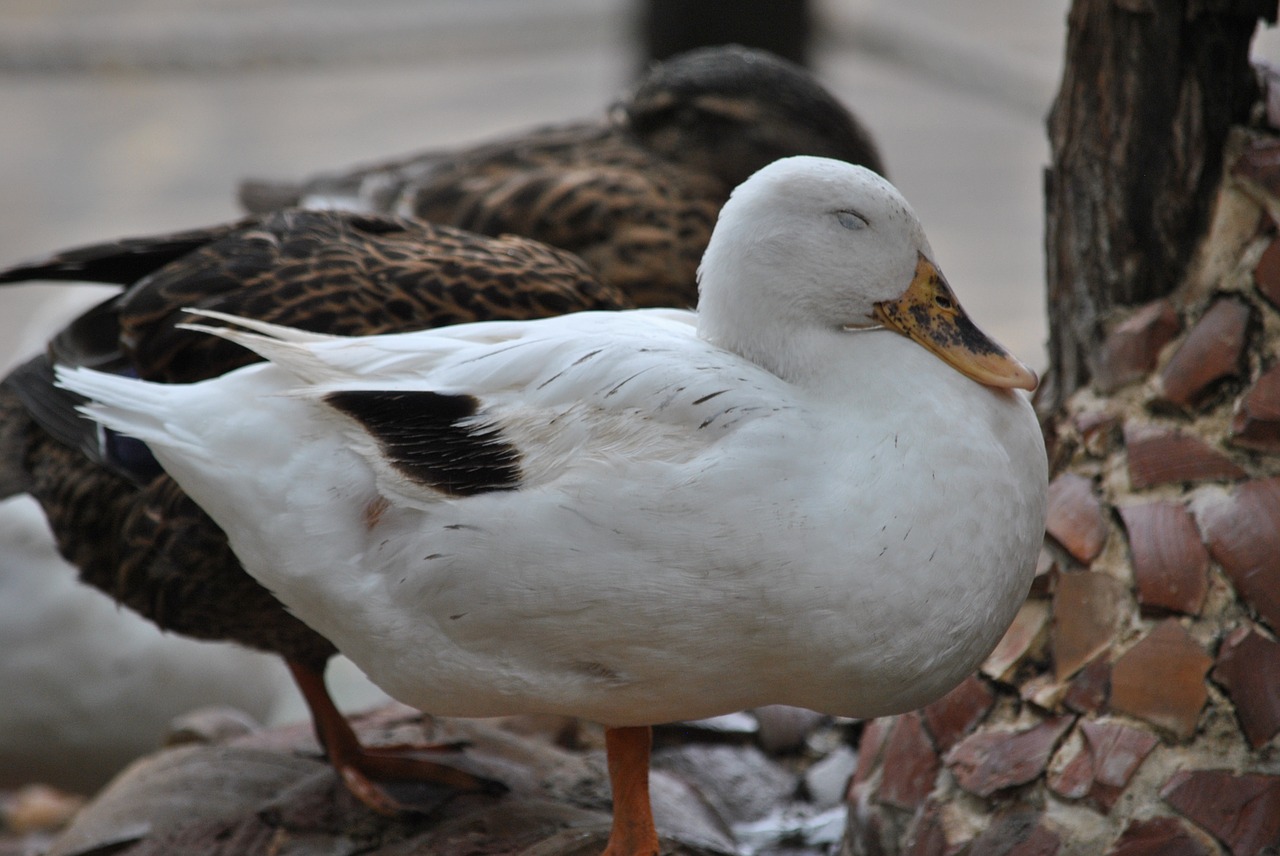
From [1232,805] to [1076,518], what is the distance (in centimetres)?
46

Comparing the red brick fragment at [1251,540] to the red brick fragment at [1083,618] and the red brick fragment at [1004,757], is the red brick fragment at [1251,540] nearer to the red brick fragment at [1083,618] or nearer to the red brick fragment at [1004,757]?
A: the red brick fragment at [1083,618]

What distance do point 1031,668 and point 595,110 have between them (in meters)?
6.30

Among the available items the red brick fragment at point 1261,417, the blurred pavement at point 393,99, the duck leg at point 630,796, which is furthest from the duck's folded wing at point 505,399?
the blurred pavement at point 393,99

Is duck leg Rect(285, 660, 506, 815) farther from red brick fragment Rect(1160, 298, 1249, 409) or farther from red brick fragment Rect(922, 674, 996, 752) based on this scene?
red brick fragment Rect(1160, 298, 1249, 409)

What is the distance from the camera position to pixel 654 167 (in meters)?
3.31

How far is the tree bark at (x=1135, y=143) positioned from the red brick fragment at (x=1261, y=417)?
0.90 feet

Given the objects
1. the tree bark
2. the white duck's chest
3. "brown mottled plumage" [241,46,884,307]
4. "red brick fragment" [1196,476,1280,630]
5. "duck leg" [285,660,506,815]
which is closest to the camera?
the white duck's chest

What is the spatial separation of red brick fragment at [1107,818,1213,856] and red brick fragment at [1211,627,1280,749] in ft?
0.49

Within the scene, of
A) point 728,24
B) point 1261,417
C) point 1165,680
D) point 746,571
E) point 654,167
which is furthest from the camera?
point 728,24

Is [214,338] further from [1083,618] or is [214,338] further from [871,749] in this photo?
[1083,618]

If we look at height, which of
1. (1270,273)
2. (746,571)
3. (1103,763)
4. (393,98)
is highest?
(1270,273)

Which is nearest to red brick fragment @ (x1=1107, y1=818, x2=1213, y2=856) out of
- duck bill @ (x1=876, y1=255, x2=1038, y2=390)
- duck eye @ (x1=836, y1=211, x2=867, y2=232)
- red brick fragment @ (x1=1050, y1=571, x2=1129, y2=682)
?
red brick fragment @ (x1=1050, y1=571, x2=1129, y2=682)

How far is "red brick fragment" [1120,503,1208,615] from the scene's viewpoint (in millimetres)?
1886

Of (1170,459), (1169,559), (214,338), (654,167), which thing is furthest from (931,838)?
(654,167)
